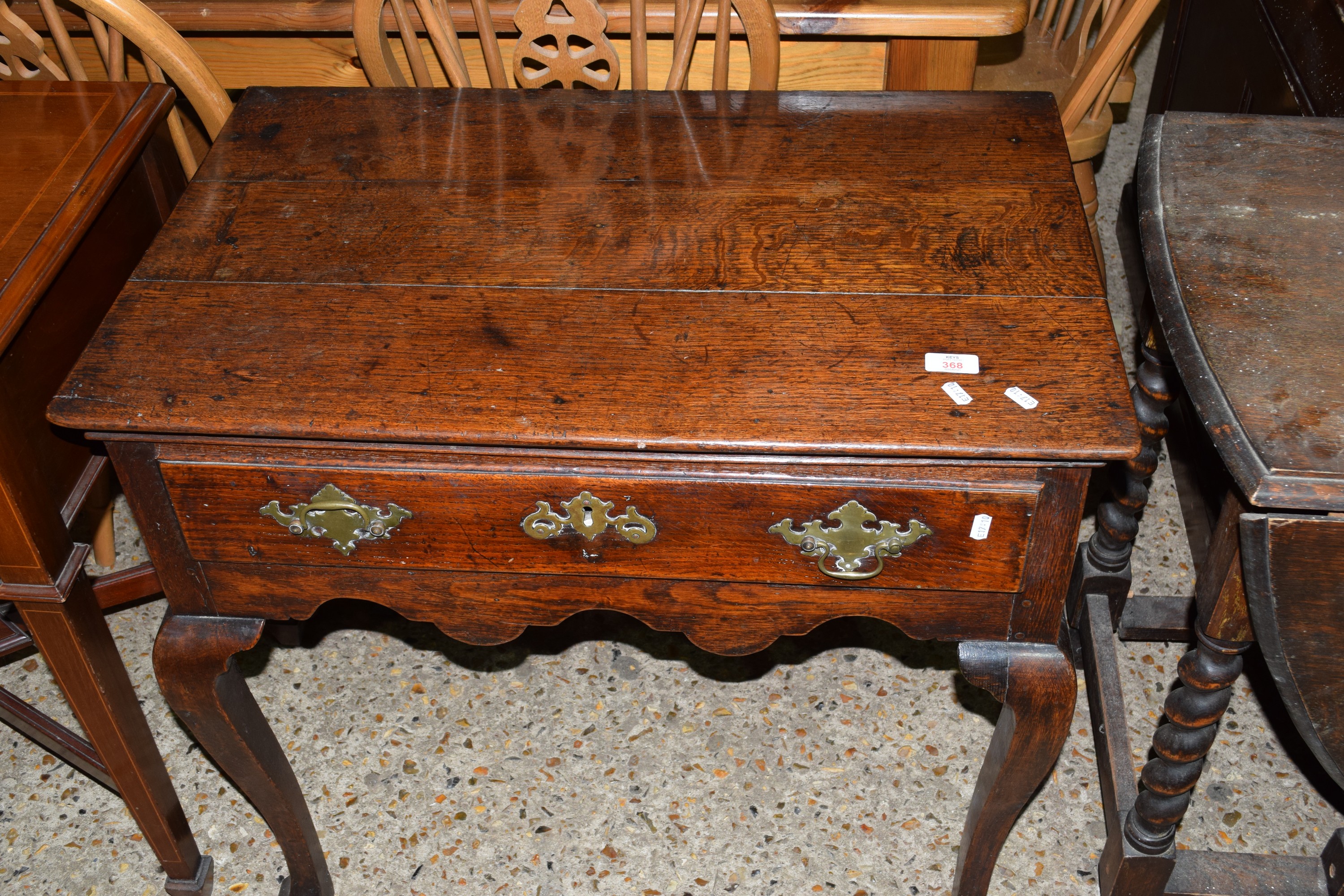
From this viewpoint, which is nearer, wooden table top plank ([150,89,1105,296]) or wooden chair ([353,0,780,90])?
wooden table top plank ([150,89,1105,296])

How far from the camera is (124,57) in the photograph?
6.07 feet

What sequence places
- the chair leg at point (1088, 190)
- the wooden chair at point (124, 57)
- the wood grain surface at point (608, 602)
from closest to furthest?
1. the wood grain surface at point (608, 602)
2. the wooden chair at point (124, 57)
3. the chair leg at point (1088, 190)

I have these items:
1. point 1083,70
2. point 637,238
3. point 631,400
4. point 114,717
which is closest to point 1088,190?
point 1083,70

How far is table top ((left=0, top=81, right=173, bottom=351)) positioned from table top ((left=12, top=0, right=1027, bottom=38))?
1.70ft

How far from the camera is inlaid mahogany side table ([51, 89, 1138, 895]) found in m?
1.14

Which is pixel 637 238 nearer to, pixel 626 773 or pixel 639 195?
pixel 639 195

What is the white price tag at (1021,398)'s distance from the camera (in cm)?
112

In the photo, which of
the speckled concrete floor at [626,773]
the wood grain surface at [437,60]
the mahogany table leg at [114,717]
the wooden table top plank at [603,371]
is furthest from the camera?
the wood grain surface at [437,60]

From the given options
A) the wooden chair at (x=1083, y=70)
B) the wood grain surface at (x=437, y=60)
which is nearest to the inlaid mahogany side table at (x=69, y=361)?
the wood grain surface at (x=437, y=60)

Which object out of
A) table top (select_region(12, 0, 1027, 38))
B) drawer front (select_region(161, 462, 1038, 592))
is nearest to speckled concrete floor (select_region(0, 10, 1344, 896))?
drawer front (select_region(161, 462, 1038, 592))

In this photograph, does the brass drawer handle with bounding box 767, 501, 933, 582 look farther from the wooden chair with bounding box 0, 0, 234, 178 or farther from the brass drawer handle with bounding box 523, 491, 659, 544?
the wooden chair with bounding box 0, 0, 234, 178

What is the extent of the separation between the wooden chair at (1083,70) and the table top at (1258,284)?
19.2 inches

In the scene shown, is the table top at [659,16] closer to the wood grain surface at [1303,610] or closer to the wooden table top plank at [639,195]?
the wooden table top plank at [639,195]

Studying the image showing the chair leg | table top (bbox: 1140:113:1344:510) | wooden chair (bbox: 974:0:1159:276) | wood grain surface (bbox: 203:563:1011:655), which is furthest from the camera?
the chair leg
